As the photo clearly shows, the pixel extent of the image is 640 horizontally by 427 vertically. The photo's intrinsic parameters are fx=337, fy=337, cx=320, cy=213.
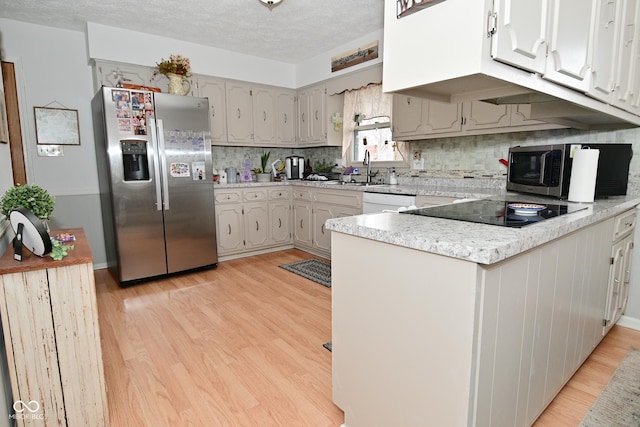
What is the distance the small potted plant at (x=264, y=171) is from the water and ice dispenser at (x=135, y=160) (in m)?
1.56

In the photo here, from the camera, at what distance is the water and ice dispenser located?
3.16m

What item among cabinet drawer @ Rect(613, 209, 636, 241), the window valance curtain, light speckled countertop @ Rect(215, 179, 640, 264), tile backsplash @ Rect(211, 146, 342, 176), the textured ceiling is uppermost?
the textured ceiling

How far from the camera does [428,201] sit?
2883 mm

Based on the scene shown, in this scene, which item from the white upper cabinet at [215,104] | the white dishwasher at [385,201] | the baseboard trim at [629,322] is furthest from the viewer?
the white upper cabinet at [215,104]

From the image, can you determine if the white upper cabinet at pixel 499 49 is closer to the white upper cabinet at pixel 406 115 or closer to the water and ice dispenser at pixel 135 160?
the white upper cabinet at pixel 406 115

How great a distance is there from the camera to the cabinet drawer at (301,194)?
427 cm

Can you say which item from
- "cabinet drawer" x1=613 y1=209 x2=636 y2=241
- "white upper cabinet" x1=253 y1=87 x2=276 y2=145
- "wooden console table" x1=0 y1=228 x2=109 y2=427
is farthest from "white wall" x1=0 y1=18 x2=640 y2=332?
"wooden console table" x1=0 y1=228 x2=109 y2=427

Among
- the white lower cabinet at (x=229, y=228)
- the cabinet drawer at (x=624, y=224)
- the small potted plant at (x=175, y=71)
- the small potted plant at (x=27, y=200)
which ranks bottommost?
the white lower cabinet at (x=229, y=228)

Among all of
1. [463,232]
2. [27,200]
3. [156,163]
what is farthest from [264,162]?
[463,232]

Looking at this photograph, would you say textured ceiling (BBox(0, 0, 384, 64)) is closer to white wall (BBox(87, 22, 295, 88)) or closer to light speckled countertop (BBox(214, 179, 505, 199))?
white wall (BBox(87, 22, 295, 88))

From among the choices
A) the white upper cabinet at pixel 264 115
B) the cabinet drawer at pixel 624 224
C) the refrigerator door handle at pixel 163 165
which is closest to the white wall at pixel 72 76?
the white upper cabinet at pixel 264 115

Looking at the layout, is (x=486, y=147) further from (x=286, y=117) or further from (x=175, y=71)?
(x=175, y=71)

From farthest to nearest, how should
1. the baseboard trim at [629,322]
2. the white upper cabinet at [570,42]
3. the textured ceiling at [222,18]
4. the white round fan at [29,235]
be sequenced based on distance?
1. the textured ceiling at [222,18]
2. the baseboard trim at [629,322]
3. the white round fan at [29,235]
4. the white upper cabinet at [570,42]

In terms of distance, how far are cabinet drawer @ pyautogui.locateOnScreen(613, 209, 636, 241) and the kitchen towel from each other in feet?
0.80
